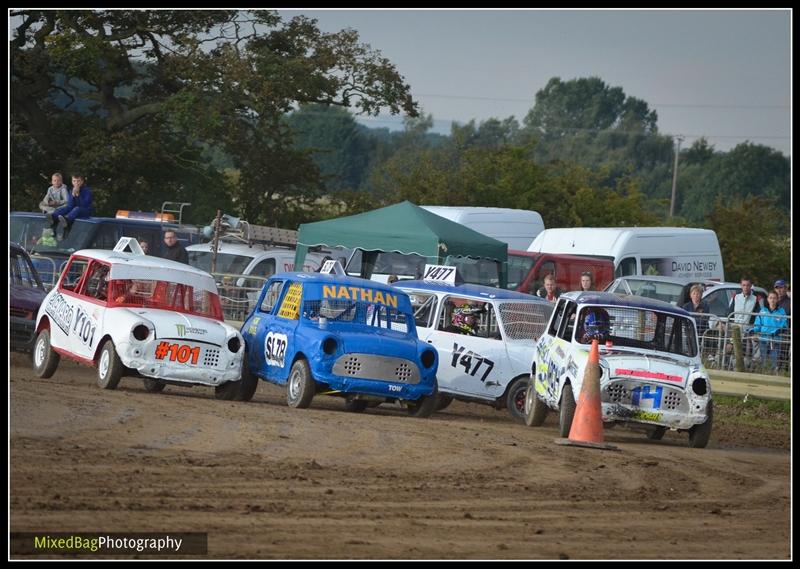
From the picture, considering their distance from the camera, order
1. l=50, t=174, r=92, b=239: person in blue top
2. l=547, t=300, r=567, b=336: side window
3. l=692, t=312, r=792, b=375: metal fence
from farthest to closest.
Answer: l=50, t=174, r=92, b=239: person in blue top
l=692, t=312, r=792, b=375: metal fence
l=547, t=300, r=567, b=336: side window

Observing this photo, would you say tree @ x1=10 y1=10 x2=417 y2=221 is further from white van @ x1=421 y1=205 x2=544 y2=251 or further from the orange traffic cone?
the orange traffic cone

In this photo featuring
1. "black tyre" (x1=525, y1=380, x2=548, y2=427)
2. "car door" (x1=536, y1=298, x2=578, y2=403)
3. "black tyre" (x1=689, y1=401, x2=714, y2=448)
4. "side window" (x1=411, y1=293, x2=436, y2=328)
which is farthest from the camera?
"side window" (x1=411, y1=293, x2=436, y2=328)

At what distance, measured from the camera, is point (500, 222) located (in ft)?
112

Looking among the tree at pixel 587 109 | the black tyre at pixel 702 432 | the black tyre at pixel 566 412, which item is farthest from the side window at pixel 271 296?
the tree at pixel 587 109

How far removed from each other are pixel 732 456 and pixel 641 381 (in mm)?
1315

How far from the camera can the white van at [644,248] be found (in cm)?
3141

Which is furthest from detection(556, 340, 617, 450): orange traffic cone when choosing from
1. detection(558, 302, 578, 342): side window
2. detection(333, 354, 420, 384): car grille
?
detection(333, 354, 420, 384): car grille

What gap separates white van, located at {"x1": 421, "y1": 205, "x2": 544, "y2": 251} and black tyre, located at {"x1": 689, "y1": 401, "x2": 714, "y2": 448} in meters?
16.3

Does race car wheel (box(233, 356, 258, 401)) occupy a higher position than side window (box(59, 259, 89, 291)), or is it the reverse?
side window (box(59, 259, 89, 291))

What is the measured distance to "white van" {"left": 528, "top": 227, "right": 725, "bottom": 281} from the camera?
3141 centimetres

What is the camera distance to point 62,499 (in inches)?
389

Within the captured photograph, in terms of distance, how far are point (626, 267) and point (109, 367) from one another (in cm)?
1646

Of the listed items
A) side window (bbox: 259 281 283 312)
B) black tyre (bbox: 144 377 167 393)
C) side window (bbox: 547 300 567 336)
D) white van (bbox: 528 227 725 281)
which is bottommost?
black tyre (bbox: 144 377 167 393)

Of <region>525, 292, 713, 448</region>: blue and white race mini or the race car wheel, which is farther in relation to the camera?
the race car wheel
